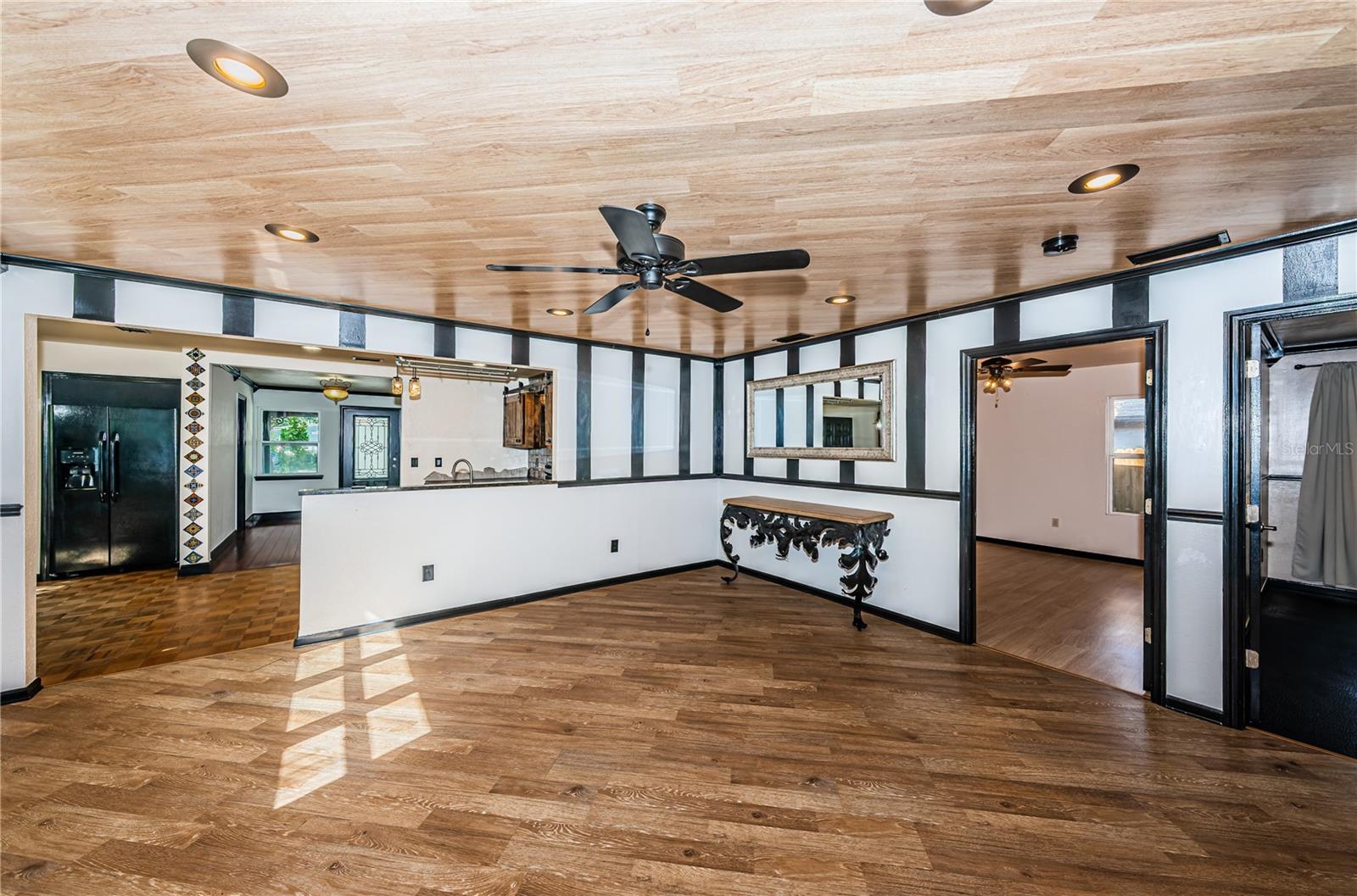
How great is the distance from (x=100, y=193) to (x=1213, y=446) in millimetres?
5289

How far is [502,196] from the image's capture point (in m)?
2.05

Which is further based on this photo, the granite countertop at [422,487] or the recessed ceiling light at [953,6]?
the granite countertop at [422,487]

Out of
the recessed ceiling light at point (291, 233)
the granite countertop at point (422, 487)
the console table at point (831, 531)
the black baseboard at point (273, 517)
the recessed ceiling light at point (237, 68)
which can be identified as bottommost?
the black baseboard at point (273, 517)

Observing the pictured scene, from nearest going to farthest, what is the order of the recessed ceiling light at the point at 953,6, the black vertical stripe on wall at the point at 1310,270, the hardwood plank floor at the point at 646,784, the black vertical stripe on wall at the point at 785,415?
1. the recessed ceiling light at the point at 953,6
2. the hardwood plank floor at the point at 646,784
3. the black vertical stripe on wall at the point at 1310,270
4. the black vertical stripe on wall at the point at 785,415

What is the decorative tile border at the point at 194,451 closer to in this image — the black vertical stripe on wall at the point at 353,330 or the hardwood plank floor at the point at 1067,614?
the black vertical stripe on wall at the point at 353,330

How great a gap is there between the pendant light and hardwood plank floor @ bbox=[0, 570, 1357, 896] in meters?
4.90

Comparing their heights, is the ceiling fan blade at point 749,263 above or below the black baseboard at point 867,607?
above

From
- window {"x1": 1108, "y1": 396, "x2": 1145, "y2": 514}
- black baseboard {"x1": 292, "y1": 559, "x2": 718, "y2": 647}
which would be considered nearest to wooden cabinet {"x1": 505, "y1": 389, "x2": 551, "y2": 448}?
black baseboard {"x1": 292, "y1": 559, "x2": 718, "y2": 647}

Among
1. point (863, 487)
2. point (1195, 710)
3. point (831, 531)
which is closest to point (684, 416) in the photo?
point (863, 487)

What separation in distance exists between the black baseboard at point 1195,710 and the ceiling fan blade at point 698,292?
321cm

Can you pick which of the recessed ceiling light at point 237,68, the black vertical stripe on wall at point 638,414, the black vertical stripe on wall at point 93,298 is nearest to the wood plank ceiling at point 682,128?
the recessed ceiling light at point 237,68

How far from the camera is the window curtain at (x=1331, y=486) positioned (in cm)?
457

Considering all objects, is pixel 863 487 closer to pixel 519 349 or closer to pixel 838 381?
pixel 838 381

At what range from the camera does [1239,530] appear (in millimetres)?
2531
